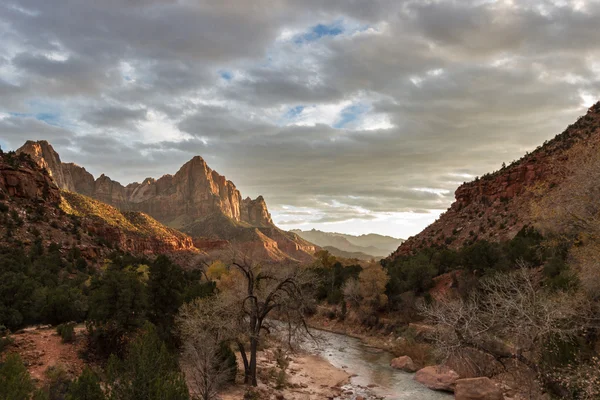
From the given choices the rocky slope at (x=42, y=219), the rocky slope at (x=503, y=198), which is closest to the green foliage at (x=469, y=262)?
the rocky slope at (x=503, y=198)

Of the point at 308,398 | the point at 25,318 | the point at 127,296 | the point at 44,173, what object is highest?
the point at 44,173

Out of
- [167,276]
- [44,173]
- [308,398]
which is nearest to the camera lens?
[308,398]

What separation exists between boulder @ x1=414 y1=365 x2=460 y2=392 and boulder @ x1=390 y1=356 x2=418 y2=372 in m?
2.58

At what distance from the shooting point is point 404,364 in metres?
29.0

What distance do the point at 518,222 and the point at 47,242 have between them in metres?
59.3

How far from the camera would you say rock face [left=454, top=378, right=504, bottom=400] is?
19.7 meters

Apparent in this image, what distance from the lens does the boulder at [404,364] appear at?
93.9 ft

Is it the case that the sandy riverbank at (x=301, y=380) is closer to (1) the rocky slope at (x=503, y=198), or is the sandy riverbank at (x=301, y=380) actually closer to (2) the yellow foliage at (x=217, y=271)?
(2) the yellow foliage at (x=217, y=271)

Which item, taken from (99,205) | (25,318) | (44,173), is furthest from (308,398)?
(99,205)

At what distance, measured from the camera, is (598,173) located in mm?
15391

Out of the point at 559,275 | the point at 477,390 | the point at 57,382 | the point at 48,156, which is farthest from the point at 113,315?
the point at 48,156

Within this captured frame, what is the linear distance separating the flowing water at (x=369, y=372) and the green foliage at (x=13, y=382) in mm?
15351

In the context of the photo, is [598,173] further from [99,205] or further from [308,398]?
[99,205]

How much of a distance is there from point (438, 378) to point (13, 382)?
2222cm
